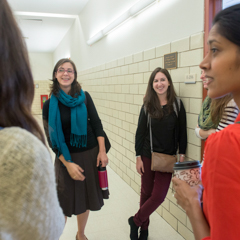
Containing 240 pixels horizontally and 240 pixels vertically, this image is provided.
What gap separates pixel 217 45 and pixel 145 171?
72.1 inches

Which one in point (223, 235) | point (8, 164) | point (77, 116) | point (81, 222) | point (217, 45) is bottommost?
point (81, 222)

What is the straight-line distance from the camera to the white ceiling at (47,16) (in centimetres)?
542

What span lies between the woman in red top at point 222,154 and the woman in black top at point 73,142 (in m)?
1.45

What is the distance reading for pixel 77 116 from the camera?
6.81 feet

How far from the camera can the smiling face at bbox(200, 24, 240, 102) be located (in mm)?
662

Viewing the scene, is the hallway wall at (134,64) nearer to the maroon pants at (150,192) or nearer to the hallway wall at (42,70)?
the maroon pants at (150,192)

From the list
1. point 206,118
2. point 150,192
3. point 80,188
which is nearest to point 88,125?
point 80,188

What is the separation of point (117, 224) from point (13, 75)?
97.7 inches

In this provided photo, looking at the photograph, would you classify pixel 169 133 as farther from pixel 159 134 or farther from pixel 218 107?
pixel 218 107

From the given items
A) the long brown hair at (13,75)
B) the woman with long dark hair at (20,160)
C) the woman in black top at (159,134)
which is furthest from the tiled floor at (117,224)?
the long brown hair at (13,75)

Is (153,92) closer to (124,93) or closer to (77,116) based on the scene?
(77,116)

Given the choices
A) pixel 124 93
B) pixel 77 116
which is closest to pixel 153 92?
pixel 77 116

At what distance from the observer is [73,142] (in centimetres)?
207

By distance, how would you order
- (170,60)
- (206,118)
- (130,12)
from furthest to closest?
(130,12) → (170,60) → (206,118)
